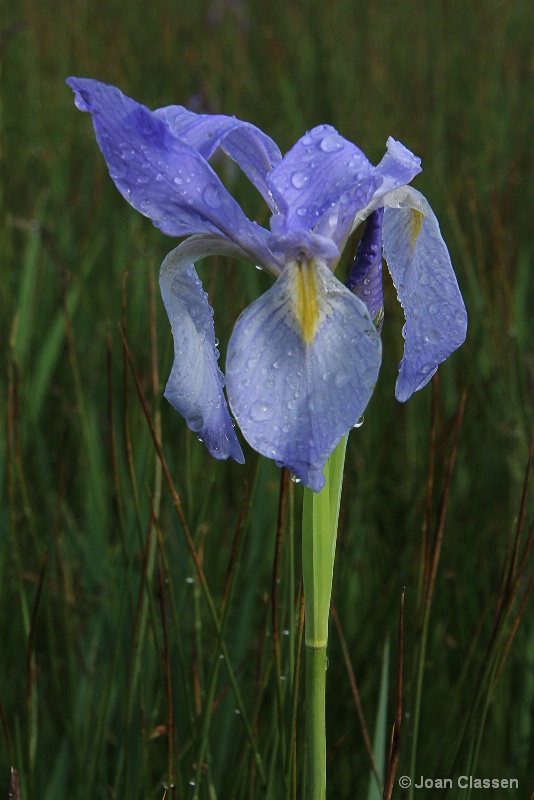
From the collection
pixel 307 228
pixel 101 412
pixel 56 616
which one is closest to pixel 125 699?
pixel 56 616

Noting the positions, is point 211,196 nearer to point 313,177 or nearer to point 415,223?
point 313,177

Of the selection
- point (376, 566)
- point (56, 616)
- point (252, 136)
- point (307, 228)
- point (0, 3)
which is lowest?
point (56, 616)

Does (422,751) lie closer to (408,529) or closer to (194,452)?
(408,529)
